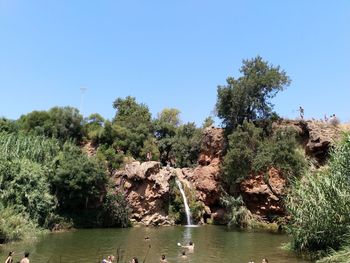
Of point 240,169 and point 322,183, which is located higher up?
point 240,169

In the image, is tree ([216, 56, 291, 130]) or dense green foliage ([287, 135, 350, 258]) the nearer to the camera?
dense green foliage ([287, 135, 350, 258])

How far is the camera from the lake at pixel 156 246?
24859mm

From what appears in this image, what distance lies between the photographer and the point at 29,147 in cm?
4319

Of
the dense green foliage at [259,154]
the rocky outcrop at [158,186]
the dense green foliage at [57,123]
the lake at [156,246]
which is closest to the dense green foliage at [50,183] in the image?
the rocky outcrop at [158,186]

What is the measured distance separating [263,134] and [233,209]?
7.99 m

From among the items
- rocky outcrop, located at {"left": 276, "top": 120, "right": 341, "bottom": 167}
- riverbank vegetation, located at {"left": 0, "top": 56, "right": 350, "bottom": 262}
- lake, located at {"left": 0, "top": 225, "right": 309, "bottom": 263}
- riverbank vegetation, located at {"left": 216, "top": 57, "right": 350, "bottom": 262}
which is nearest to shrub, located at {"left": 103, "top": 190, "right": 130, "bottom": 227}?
riverbank vegetation, located at {"left": 0, "top": 56, "right": 350, "bottom": 262}

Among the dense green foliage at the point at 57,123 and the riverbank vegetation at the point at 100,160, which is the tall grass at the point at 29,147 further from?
the dense green foliage at the point at 57,123

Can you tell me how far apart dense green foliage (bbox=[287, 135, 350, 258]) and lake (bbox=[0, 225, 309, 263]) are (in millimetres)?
1421

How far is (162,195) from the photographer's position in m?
45.1

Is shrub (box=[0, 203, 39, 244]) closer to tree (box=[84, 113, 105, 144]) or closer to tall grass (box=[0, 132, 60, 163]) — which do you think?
tall grass (box=[0, 132, 60, 163])

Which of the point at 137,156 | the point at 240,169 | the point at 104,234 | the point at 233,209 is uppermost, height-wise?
the point at 137,156

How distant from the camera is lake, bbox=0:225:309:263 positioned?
81.6ft

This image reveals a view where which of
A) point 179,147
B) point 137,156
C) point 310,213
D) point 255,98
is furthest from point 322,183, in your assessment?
point 179,147

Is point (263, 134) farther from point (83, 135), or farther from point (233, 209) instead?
point (83, 135)
